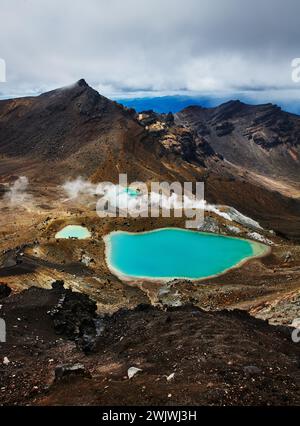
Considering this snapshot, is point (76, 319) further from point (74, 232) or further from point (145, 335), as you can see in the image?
point (74, 232)

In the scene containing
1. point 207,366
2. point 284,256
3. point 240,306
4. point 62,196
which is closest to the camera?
point 207,366

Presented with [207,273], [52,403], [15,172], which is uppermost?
[15,172]

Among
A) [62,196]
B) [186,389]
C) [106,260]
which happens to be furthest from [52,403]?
[62,196]

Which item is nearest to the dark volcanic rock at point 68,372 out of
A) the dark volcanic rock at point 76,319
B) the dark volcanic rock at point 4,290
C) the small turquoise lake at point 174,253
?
the dark volcanic rock at point 76,319

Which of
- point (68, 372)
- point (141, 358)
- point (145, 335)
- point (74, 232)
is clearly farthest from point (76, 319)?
point (74, 232)

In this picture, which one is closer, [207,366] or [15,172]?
[207,366]

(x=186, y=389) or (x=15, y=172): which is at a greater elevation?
(x=15, y=172)
